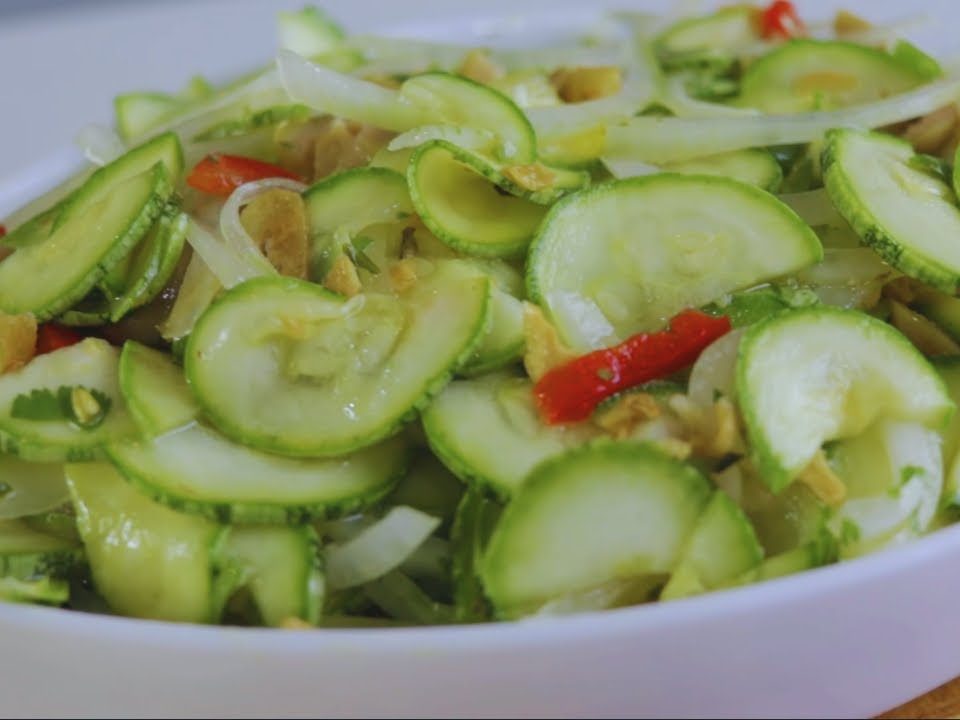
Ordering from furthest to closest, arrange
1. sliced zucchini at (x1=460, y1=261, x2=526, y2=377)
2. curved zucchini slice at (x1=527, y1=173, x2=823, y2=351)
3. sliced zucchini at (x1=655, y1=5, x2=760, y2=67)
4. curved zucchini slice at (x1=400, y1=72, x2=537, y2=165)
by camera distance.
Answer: sliced zucchini at (x1=655, y1=5, x2=760, y2=67) < curved zucchini slice at (x1=400, y1=72, x2=537, y2=165) < curved zucchini slice at (x1=527, y1=173, x2=823, y2=351) < sliced zucchini at (x1=460, y1=261, x2=526, y2=377)

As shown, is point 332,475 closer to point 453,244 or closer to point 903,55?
point 453,244

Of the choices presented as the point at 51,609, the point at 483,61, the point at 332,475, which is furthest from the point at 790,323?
the point at 483,61

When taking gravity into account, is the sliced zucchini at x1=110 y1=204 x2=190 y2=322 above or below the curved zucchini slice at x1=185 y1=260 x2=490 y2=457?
above

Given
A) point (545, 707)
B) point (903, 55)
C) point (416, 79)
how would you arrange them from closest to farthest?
point (545, 707) → point (416, 79) → point (903, 55)

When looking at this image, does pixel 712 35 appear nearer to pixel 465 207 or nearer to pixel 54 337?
pixel 465 207

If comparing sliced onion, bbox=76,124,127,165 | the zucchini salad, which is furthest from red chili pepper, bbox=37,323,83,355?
sliced onion, bbox=76,124,127,165

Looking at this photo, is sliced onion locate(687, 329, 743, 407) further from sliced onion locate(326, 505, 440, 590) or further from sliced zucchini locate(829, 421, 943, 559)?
sliced onion locate(326, 505, 440, 590)
